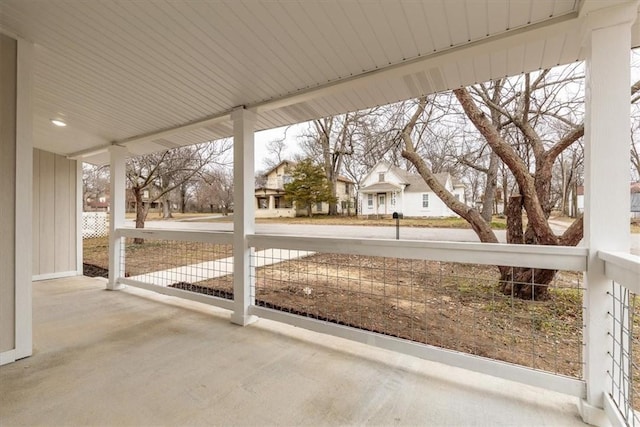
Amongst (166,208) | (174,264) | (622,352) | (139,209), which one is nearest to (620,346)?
(622,352)

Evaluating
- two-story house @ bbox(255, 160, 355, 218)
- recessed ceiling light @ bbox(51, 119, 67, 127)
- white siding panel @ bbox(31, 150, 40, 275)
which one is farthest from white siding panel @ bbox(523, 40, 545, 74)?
white siding panel @ bbox(31, 150, 40, 275)

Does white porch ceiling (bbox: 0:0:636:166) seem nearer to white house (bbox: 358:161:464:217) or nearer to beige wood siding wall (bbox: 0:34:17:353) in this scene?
beige wood siding wall (bbox: 0:34:17:353)

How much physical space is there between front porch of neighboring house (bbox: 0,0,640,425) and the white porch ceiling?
2 cm

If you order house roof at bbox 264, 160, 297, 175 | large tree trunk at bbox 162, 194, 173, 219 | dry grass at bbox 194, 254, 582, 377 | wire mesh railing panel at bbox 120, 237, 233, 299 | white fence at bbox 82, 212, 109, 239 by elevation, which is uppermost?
house roof at bbox 264, 160, 297, 175

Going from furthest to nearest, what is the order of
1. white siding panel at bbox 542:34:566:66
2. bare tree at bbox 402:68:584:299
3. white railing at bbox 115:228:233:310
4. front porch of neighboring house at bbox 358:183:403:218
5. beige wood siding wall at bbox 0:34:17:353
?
bare tree at bbox 402:68:584:299
white railing at bbox 115:228:233:310
front porch of neighboring house at bbox 358:183:403:218
beige wood siding wall at bbox 0:34:17:353
white siding panel at bbox 542:34:566:66

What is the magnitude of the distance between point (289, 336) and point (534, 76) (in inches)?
158

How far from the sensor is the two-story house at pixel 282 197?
3102mm

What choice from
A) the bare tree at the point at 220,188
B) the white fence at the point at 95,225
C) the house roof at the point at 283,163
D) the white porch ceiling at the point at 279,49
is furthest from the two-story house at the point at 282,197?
the white fence at the point at 95,225

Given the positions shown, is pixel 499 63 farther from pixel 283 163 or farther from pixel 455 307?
pixel 455 307

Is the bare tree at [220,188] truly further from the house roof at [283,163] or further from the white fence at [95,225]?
the white fence at [95,225]

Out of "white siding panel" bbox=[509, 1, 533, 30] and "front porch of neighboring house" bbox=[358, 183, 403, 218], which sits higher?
"white siding panel" bbox=[509, 1, 533, 30]

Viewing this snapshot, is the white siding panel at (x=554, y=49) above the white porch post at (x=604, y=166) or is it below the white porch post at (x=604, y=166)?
above

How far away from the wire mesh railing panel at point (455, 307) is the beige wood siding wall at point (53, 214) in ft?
10.6

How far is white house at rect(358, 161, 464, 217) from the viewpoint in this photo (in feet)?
9.62
